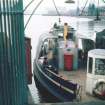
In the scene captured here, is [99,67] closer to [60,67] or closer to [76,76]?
[76,76]

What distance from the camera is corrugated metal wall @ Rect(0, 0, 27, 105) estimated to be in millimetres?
5249

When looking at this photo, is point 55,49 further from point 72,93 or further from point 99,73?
point 99,73

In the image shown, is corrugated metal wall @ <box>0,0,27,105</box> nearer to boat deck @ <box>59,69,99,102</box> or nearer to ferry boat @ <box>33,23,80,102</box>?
ferry boat @ <box>33,23,80,102</box>

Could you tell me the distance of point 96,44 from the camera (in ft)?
52.9

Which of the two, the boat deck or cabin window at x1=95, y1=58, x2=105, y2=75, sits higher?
cabin window at x1=95, y1=58, x2=105, y2=75

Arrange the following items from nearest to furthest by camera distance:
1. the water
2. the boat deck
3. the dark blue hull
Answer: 1. the dark blue hull
2. the boat deck
3. the water

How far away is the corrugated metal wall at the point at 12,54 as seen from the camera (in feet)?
17.2

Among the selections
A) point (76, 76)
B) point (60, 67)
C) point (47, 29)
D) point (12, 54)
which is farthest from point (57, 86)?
point (47, 29)

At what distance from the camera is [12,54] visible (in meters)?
5.57

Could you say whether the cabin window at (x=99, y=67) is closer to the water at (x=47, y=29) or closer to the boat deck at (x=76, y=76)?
the boat deck at (x=76, y=76)

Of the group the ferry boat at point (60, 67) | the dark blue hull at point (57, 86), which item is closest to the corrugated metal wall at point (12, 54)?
the ferry boat at point (60, 67)

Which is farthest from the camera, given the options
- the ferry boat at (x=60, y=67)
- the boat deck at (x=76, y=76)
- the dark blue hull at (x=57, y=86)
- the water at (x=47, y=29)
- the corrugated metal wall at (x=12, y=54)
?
the water at (x=47, y=29)

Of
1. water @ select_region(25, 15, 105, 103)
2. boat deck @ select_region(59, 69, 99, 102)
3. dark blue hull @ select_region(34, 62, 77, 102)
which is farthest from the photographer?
water @ select_region(25, 15, 105, 103)

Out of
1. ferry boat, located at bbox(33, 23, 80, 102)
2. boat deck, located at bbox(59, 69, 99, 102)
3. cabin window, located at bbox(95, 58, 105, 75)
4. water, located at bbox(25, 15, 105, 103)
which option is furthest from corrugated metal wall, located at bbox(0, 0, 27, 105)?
water, located at bbox(25, 15, 105, 103)
